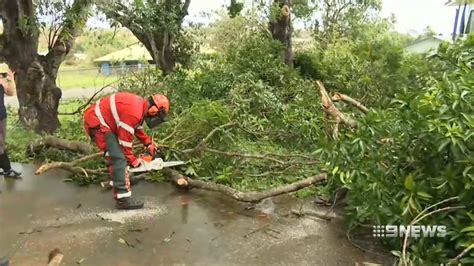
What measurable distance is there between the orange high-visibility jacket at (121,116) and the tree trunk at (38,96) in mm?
3455

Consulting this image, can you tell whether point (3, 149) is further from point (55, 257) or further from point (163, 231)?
point (163, 231)

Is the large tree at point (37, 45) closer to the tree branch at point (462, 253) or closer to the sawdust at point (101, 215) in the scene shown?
the sawdust at point (101, 215)

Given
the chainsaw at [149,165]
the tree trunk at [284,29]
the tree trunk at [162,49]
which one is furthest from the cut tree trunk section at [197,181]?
the tree trunk at [284,29]

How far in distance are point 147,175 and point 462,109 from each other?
3735 millimetres

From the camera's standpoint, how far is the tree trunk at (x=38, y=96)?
7.59 metres

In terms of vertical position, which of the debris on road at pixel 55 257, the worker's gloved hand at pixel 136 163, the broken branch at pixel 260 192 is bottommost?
the debris on road at pixel 55 257

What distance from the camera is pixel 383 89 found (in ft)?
28.2

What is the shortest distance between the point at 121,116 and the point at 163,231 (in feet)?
4.06

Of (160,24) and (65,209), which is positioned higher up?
(160,24)

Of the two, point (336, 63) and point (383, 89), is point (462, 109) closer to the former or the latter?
point (383, 89)

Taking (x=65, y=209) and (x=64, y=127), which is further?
(x=64, y=127)

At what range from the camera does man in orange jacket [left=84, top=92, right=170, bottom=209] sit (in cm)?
459

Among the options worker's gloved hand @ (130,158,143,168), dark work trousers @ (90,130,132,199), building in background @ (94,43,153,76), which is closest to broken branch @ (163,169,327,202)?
worker's gloved hand @ (130,158,143,168)

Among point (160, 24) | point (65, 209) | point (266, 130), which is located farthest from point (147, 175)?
point (160, 24)
